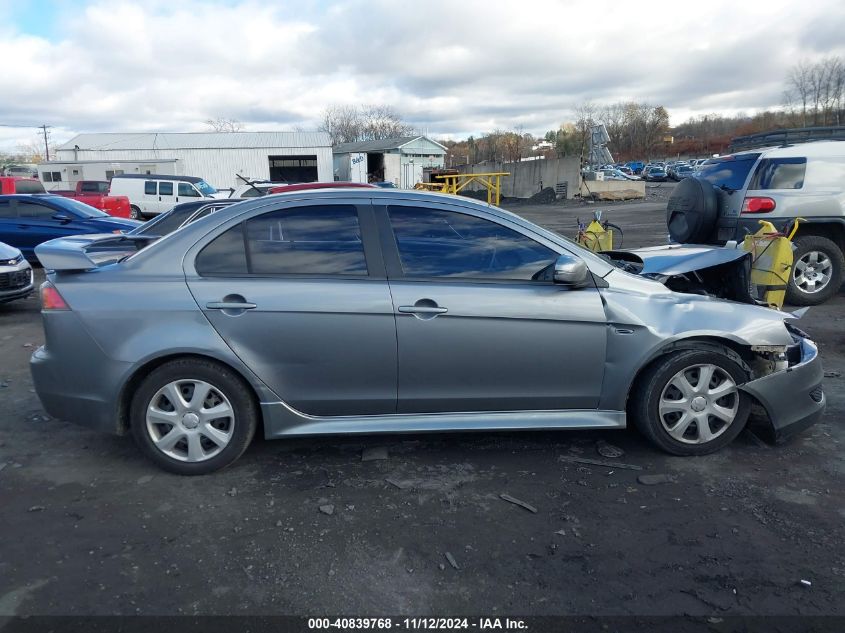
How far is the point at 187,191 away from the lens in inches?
1034

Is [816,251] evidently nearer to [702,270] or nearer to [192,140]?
[702,270]

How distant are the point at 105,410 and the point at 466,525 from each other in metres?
2.22

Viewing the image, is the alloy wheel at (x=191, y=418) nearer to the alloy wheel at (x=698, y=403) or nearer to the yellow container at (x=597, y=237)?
the alloy wheel at (x=698, y=403)

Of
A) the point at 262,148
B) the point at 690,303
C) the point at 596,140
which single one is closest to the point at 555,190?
the point at 596,140

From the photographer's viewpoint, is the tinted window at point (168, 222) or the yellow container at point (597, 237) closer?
the tinted window at point (168, 222)

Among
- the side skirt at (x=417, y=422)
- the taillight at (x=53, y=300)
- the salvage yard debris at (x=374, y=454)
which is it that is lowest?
the salvage yard debris at (x=374, y=454)

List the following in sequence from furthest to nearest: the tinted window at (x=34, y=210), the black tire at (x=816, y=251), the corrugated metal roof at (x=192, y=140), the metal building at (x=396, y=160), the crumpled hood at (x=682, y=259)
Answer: the metal building at (x=396, y=160)
the corrugated metal roof at (x=192, y=140)
the tinted window at (x=34, y=210)
the black tire at (x=816, y=251)
the crumpled hood at (x=682, y=259)

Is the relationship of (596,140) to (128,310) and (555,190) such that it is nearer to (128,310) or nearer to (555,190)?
(555,190)

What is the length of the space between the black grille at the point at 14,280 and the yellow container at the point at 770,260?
9.42 meters

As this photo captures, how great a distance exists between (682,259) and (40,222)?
12.9m

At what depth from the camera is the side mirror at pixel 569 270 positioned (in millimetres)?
3578

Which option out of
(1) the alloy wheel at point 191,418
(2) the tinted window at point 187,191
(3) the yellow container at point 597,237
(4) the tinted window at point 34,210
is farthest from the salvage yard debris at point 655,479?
(2) the tinted window at point 187,191

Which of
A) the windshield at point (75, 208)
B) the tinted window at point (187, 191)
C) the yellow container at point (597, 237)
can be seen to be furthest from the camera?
the tinted window at point (187, 191)

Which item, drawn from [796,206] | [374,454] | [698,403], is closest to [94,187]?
[796,206]
